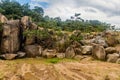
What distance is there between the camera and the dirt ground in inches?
764

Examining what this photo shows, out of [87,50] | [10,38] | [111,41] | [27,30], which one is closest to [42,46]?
[27,30]

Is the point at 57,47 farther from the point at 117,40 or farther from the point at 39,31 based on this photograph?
the point at 117,40

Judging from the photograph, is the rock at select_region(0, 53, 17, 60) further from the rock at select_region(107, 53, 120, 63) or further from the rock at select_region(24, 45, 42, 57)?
the rock at select_region(107, 53, 120, 63)

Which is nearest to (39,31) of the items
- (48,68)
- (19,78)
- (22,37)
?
(22,37)

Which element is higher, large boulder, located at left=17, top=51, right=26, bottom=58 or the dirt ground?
large boulder, located at left=17, top=51, right=26, bottom=58

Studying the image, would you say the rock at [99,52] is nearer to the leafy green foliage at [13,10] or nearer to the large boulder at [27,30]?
the large boulder at [27,30]

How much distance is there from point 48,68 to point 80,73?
2.50 meters

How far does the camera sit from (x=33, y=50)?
28.4m

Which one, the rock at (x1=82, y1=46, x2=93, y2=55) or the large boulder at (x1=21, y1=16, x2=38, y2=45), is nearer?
the rock at (x1=82, y1=46, x2=93, y2=55)

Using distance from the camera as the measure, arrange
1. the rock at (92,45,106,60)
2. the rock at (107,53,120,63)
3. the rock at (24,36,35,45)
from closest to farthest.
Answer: the rock at (107,53,120,63) < the rock at (92,45,106,60) < the rock at (24,36,35,45)

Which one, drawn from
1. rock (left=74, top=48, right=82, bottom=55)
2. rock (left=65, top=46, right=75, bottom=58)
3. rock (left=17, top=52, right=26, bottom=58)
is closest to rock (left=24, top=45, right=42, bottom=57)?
rock (left=17, top=52, right=26, bottom=58)

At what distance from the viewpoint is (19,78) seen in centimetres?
1905

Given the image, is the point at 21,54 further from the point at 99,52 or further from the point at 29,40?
the point at 99,52

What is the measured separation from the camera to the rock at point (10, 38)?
2811 centimetres
